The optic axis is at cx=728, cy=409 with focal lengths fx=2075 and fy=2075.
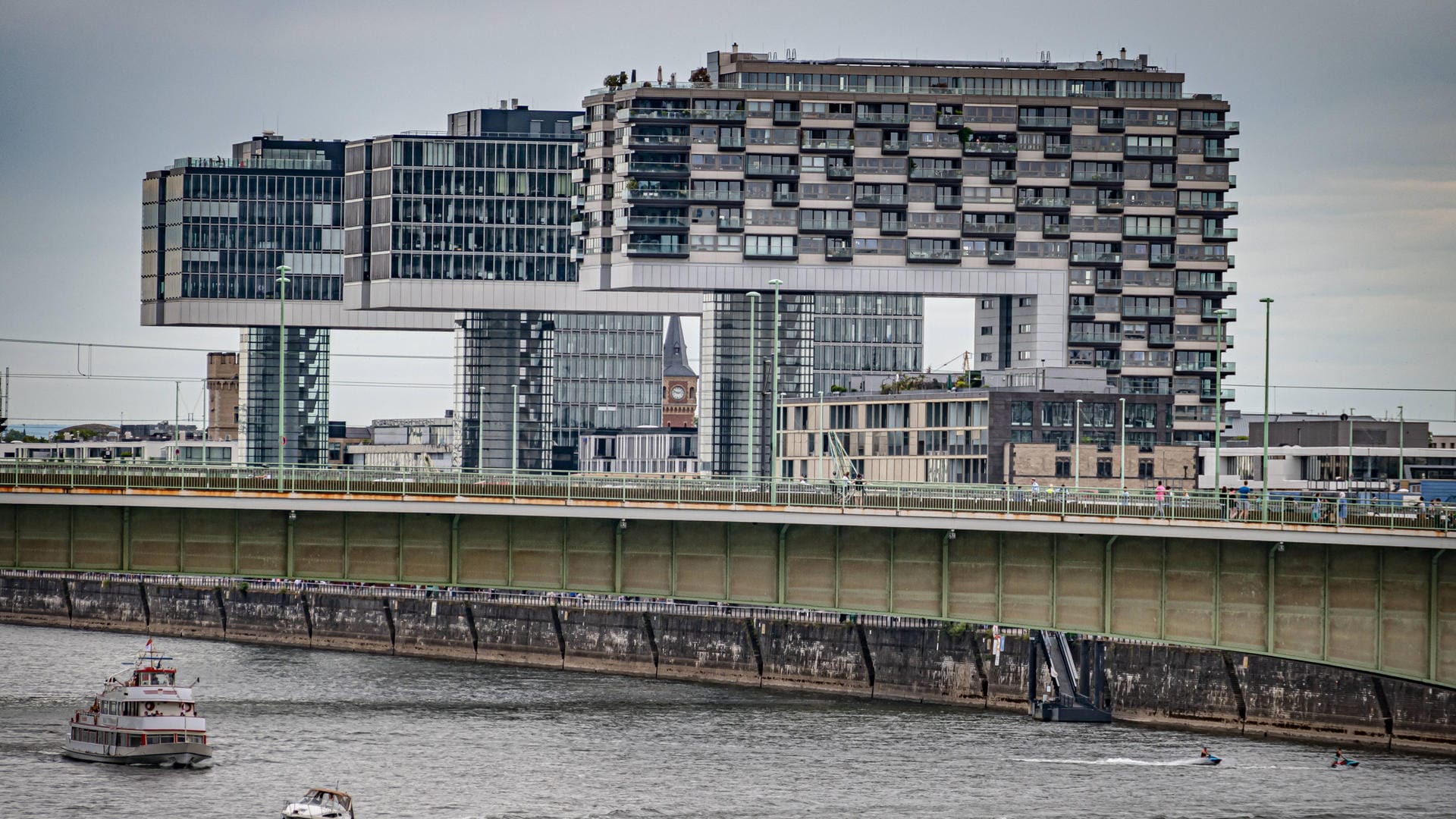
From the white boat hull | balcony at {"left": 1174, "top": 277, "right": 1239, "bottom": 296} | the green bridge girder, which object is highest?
balcony at {"left": 1174, "top": 277, "right": 1239, "bottom": 296}

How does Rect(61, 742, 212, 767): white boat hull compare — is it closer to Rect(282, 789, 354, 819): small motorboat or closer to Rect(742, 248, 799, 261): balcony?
Rect(282, 789, 354, 819): small motorboat

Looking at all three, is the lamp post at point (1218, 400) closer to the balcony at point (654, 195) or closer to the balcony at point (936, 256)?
the balcony at point (936, 256)

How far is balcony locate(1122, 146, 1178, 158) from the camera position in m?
178

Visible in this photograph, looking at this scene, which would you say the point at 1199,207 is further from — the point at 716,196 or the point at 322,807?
the point at 322,807

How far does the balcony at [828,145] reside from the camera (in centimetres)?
17800

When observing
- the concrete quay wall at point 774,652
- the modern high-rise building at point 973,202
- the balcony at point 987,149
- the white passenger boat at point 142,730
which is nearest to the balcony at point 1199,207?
the modern high-rise building at point 973,202

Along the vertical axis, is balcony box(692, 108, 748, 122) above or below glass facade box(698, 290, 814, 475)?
above

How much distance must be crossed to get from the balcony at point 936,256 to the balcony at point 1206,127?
858 inches

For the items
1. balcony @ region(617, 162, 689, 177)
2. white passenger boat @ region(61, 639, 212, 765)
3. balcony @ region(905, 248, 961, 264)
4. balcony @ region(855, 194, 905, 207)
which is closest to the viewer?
white passenger boat @ region(61, 639, 212, 765)

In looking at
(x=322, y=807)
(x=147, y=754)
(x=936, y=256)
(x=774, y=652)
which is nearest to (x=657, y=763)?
(x=322, y=807)

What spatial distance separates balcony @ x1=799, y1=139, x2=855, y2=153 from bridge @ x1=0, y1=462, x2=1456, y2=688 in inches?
3825

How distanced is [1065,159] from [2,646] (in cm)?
9548

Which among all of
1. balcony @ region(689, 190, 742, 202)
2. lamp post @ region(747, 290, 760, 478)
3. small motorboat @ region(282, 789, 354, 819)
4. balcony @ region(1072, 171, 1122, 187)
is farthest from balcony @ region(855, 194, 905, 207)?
small motorboat @ region(282, 789, 354, 819)

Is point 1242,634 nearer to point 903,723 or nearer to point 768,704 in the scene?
point 903,723
